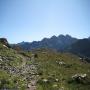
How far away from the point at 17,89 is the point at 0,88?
1759mm

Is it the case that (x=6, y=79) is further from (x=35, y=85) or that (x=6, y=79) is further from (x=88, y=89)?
(x=88, y=89)

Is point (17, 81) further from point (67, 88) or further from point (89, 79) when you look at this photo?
point (89, 79)

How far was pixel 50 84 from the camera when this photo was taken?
26359mm

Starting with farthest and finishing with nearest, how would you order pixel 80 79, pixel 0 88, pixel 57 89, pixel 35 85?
pixel 80 79 < pixel 35 85 < pixel 57 89 < pixel 0 88

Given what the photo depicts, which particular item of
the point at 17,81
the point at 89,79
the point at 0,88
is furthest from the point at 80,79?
the point at 0,88

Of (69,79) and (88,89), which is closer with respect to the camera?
(88,89)

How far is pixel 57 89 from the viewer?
2364 cm

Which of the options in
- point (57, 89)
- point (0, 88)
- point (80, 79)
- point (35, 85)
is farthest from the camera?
→ point (80, 79)

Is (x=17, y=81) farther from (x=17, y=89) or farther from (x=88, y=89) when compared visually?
(x=88, y=89)

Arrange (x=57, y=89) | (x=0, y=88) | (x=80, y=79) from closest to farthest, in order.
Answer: (x=0, y=88) → (x=57, y=89) → (x=80, y=79)

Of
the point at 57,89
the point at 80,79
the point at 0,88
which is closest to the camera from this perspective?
the point at 0,88

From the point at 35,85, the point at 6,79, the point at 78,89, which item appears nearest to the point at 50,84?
the point at 35,85

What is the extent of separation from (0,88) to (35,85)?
486cm

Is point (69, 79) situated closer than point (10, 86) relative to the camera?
No
